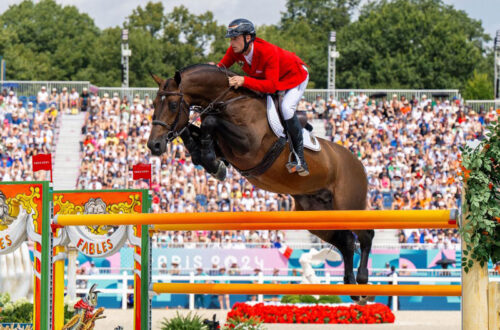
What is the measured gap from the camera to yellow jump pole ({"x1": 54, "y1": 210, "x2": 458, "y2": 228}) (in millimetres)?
4723

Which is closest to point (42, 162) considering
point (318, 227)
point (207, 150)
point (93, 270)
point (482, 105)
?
point (207, 150)

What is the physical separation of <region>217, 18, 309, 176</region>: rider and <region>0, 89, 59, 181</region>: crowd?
1557 centimetres

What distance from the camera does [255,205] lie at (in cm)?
2070

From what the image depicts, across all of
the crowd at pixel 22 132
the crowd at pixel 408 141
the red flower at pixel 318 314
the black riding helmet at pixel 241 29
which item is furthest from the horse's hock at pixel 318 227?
the crowd at pixel 22 132

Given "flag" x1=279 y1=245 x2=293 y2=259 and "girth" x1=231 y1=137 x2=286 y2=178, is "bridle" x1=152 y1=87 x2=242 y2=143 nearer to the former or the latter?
"girth" x1=231 y1=137 x2=286 y2=178

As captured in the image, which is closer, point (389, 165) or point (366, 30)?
point (389, 165)

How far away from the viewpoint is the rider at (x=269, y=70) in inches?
253

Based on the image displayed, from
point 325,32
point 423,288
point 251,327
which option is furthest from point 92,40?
point 423,288

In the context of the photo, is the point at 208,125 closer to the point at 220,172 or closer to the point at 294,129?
the point at 220,172

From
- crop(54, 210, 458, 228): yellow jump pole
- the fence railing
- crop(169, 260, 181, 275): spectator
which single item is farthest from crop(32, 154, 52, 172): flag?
the fence railing

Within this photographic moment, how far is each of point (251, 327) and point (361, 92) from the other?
684 inches

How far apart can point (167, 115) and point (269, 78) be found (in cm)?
91

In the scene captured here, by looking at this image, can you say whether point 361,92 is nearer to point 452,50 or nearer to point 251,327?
point 251,327

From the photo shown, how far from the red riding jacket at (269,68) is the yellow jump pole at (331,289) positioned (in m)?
1.64
